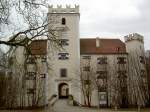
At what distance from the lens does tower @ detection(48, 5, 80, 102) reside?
54.5m

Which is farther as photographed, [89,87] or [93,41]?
[93,41]

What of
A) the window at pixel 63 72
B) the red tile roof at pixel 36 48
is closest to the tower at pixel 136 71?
the window at pixel 63 72

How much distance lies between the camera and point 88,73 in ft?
184

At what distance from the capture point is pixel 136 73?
186 ft

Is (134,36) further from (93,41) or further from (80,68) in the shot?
(80,68)

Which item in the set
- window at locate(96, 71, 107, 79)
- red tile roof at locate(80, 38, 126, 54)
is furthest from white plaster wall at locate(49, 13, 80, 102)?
window at locate(96, 71, 107, 79)

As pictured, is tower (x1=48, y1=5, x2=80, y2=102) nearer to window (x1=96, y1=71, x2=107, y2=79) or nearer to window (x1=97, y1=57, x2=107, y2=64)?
window (x1=96, y1=71, x2=107, y2=79)

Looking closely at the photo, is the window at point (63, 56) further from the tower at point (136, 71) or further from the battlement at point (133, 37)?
the battlement at point (133, 37)

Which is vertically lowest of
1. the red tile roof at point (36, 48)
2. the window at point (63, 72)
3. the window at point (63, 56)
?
the window at point (63, 72)

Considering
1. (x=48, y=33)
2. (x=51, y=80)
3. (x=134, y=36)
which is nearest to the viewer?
(x=48, y=33)

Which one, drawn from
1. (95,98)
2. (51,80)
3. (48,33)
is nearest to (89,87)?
(95,98)

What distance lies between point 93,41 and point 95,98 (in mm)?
12201

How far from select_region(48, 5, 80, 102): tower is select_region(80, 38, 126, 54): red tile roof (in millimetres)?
2781

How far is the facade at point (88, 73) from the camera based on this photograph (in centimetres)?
5391
